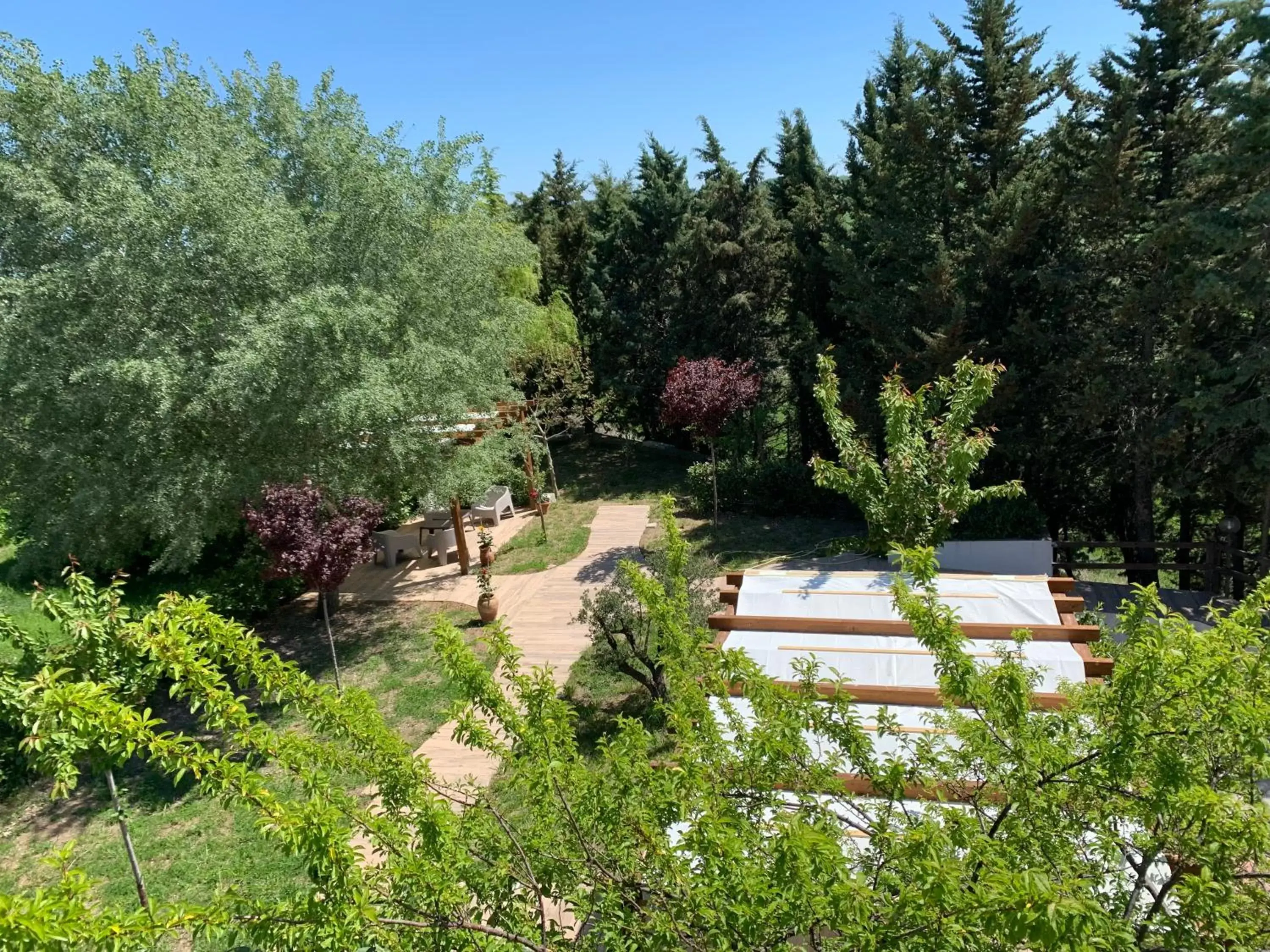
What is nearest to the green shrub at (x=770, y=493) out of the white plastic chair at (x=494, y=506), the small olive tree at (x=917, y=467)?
the white plastic chair at (x=494, y=506)

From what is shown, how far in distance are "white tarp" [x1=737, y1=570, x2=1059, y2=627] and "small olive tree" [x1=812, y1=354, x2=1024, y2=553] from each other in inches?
71.0

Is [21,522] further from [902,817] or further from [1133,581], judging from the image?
[1133,581]

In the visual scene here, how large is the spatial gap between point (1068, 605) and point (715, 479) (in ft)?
29.9

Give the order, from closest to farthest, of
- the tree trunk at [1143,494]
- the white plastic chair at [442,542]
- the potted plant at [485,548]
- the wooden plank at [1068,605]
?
the wooden plank at [1068,605] < the tree trunk at [1143,494] < the potted plant at [485,548] < the white plastic chair at [442,542]

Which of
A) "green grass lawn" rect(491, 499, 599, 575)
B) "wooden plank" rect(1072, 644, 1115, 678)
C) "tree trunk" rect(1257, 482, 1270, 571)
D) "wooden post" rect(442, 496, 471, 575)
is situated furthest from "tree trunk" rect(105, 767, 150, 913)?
"tree trunk" rect(1257, 482, 1270, 571)

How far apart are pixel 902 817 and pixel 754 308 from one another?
53.8ft

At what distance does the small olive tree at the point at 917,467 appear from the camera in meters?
9.24

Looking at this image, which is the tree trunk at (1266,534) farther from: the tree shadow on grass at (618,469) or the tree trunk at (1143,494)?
the tree shadow on grass at (618,469)

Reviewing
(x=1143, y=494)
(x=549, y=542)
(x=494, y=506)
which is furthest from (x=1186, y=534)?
(x=494, y=506)

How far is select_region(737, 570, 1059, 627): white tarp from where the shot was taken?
21.5ft

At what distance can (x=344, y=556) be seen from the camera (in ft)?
29.2

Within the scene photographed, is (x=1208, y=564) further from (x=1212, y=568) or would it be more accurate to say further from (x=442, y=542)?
(x=442, y=542)

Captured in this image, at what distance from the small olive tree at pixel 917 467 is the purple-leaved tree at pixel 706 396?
171 inches

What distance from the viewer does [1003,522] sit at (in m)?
12.7
